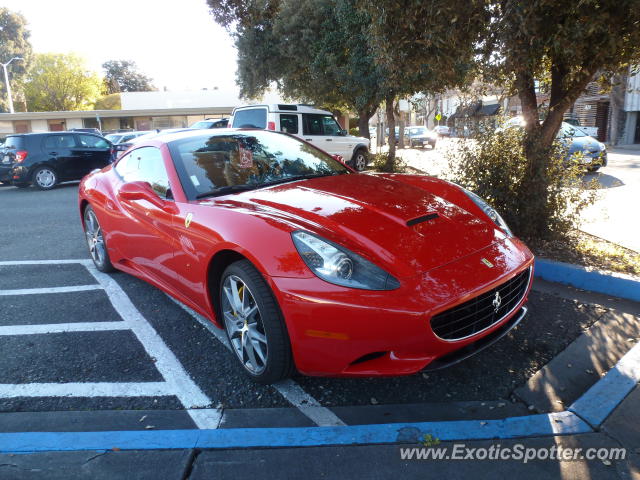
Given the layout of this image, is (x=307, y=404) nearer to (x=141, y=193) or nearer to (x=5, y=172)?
(x=141, y=193)

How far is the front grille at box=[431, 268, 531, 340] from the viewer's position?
2309 mm

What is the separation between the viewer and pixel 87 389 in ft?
9.23

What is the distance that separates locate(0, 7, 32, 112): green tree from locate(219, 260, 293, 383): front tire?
71670 mm

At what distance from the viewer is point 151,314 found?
3.87 meters

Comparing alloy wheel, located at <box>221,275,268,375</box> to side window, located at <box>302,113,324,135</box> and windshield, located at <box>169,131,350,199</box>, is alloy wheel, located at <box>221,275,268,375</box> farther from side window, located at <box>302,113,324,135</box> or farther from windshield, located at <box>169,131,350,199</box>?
side window, located at <box>302,113,324,135</box>

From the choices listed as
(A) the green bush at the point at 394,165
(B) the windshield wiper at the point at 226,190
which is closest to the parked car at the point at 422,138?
(A) the green bush at the point at 394,165

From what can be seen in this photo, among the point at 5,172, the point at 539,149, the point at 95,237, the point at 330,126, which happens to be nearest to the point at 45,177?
the point at 5,172

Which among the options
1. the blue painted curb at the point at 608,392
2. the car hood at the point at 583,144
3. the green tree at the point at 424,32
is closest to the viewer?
the blue painted curb at the point at 608,392

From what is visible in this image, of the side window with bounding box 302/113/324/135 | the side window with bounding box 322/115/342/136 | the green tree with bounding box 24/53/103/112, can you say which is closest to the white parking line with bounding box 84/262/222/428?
the side window with bounding box 302/113/324/135

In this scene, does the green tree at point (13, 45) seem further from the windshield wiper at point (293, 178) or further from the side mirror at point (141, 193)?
the windshield wiper at point (293, 178)

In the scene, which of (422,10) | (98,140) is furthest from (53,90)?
(422,10)

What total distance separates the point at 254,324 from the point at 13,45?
239ft

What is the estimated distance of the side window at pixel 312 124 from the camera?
44.1 ft

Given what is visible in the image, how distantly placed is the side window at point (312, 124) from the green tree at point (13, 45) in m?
62.5
